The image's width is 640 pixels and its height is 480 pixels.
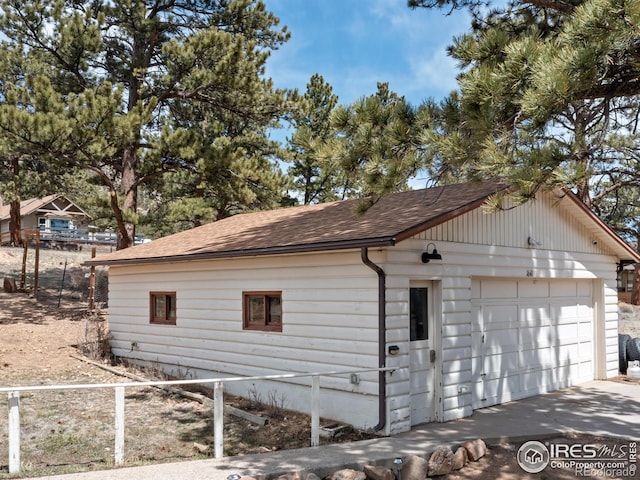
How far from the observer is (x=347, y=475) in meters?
5.79

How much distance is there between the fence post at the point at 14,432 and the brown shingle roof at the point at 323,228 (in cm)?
417

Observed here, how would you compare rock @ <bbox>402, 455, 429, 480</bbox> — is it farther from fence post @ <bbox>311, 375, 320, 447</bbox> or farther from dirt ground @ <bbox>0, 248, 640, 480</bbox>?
fence post @ <bbox>311, 375, 320, 447</bbox>

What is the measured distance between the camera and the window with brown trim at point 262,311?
9.57 metres

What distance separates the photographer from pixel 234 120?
22.2 meters

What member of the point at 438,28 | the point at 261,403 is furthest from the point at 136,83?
the point at 261,403

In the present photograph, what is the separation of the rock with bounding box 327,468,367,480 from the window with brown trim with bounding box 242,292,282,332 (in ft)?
12.2

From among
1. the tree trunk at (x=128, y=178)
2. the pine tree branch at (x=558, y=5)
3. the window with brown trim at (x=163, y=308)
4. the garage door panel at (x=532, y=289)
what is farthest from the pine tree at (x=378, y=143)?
the tree trunk at (x=128, y=178)

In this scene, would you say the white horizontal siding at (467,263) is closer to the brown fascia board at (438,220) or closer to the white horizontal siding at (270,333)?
the brown fascia board at (438,220)

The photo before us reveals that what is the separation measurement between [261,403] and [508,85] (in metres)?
6.29

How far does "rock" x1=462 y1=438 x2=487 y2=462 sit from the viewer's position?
6680 mm

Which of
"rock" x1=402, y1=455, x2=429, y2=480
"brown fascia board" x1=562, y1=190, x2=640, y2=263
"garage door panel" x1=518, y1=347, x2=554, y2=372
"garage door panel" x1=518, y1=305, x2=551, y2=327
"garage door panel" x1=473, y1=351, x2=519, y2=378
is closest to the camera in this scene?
"rock" x1=402, y1=455, x2=429, y2=480

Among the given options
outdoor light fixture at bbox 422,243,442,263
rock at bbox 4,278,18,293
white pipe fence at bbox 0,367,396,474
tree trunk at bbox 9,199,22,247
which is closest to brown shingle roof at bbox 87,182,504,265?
outdoor light fixture at bbox 422,243,442,263

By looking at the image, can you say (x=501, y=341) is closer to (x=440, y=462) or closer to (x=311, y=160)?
(x=440, y=462)

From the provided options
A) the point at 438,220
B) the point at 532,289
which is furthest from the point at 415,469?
the point at 532,289
